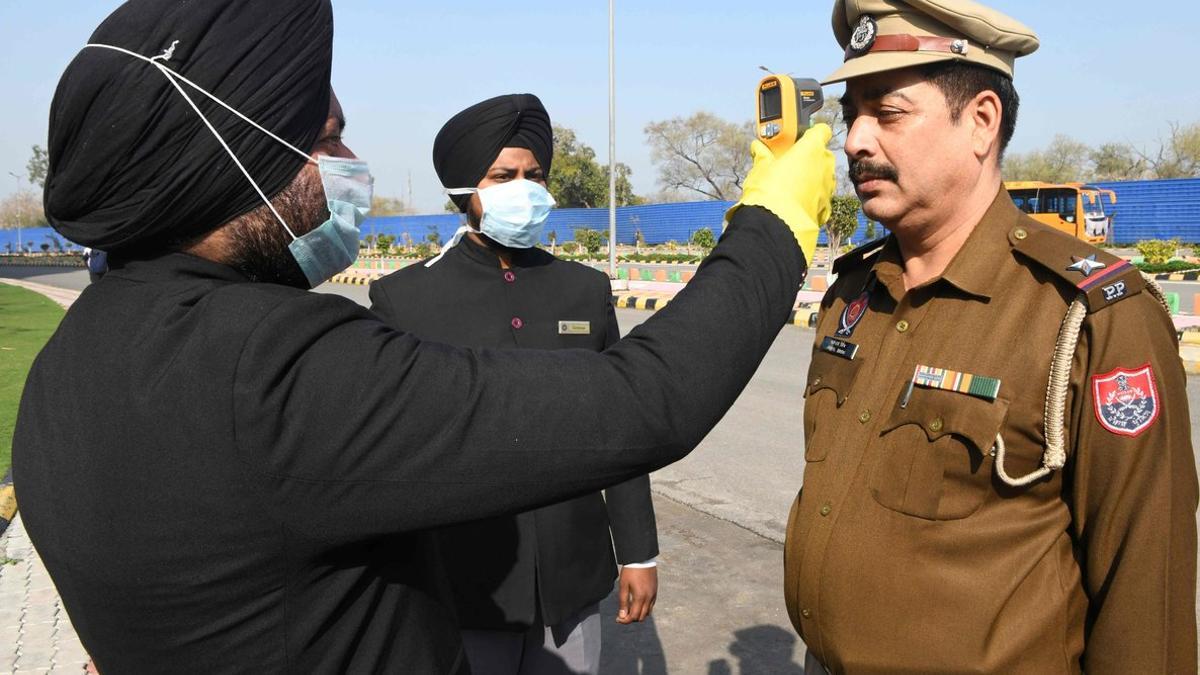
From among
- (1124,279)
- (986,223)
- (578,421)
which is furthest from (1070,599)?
(578,421)

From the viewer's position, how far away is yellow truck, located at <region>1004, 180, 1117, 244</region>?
69.3ft

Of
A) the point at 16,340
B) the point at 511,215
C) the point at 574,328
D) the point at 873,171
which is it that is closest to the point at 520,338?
the point at 574,328

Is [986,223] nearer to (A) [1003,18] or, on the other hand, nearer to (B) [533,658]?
(A) [1003,18]

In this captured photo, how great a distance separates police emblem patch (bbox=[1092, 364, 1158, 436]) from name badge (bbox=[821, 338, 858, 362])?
526 millimetres

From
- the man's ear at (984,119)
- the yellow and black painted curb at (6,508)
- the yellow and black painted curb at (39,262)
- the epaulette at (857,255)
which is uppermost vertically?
the man's ear at (984,119)

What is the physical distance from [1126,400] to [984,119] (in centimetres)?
63

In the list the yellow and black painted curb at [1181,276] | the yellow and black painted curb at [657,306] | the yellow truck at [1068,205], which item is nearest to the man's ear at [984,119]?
the yellow and black painted curb at [657,306]

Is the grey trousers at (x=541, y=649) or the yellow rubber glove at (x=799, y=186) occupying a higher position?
the yellow rubber glove at (x=799, y=186)

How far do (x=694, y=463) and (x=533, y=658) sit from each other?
3.82 metres

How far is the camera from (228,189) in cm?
117

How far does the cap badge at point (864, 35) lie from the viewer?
6.19 ft

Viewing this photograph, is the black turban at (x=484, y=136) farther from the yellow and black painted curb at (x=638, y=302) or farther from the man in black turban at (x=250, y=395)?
the yellow and black painted curb at (x=638, y=302)

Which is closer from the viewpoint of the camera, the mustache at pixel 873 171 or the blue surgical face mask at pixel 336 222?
the blue surgical face mask at pixel 336 222

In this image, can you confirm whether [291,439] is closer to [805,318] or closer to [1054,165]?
[805,318]
